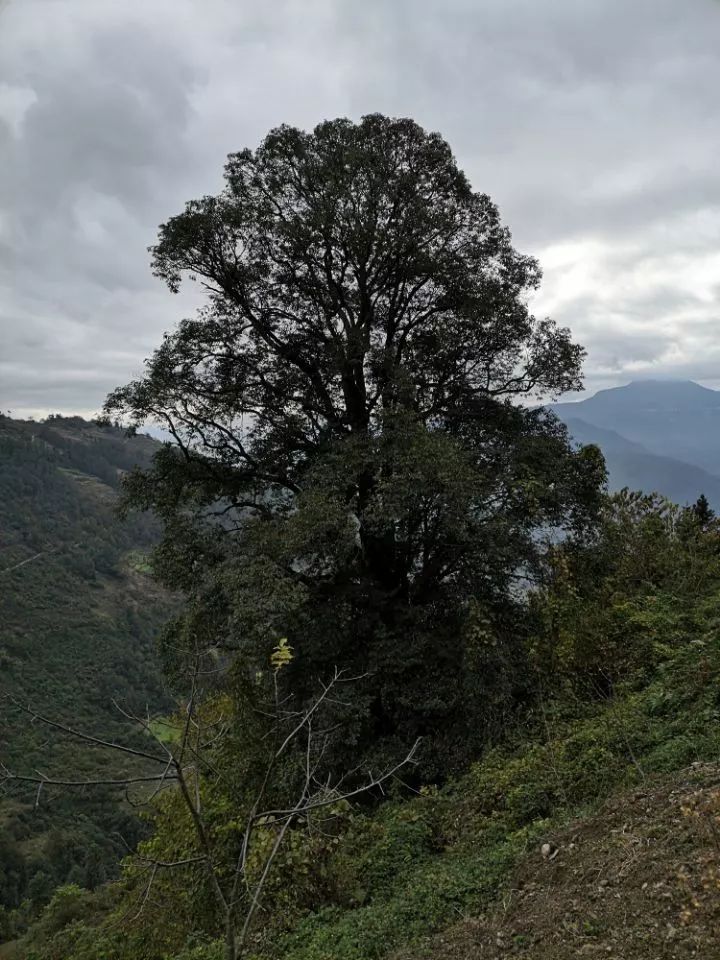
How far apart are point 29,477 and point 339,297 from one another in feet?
536

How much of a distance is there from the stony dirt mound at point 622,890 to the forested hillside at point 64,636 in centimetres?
324

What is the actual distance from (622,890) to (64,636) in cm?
11199

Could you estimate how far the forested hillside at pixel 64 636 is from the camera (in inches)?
2462

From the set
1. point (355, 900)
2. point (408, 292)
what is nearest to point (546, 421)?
point (408, 292)

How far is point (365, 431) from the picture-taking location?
11.0 m

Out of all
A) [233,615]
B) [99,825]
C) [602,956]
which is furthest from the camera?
[99,825]

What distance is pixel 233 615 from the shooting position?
8.86 metres

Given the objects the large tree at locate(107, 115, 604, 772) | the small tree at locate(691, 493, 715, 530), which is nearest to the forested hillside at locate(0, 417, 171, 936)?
the large tree at locate(107, 115, 604, 772)

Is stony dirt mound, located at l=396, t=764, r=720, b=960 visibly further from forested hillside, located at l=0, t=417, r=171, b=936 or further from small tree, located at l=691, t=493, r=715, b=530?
small tree, located at l=691, t=493, r=715, b=530

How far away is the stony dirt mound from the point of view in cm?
349

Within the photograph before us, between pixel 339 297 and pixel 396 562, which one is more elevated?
pixel 339 297

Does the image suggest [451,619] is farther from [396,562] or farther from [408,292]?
[408,292]

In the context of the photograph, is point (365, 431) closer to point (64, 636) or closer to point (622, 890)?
point (622, 890)

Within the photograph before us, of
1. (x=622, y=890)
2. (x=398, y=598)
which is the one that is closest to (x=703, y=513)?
(x=398, y=598)
